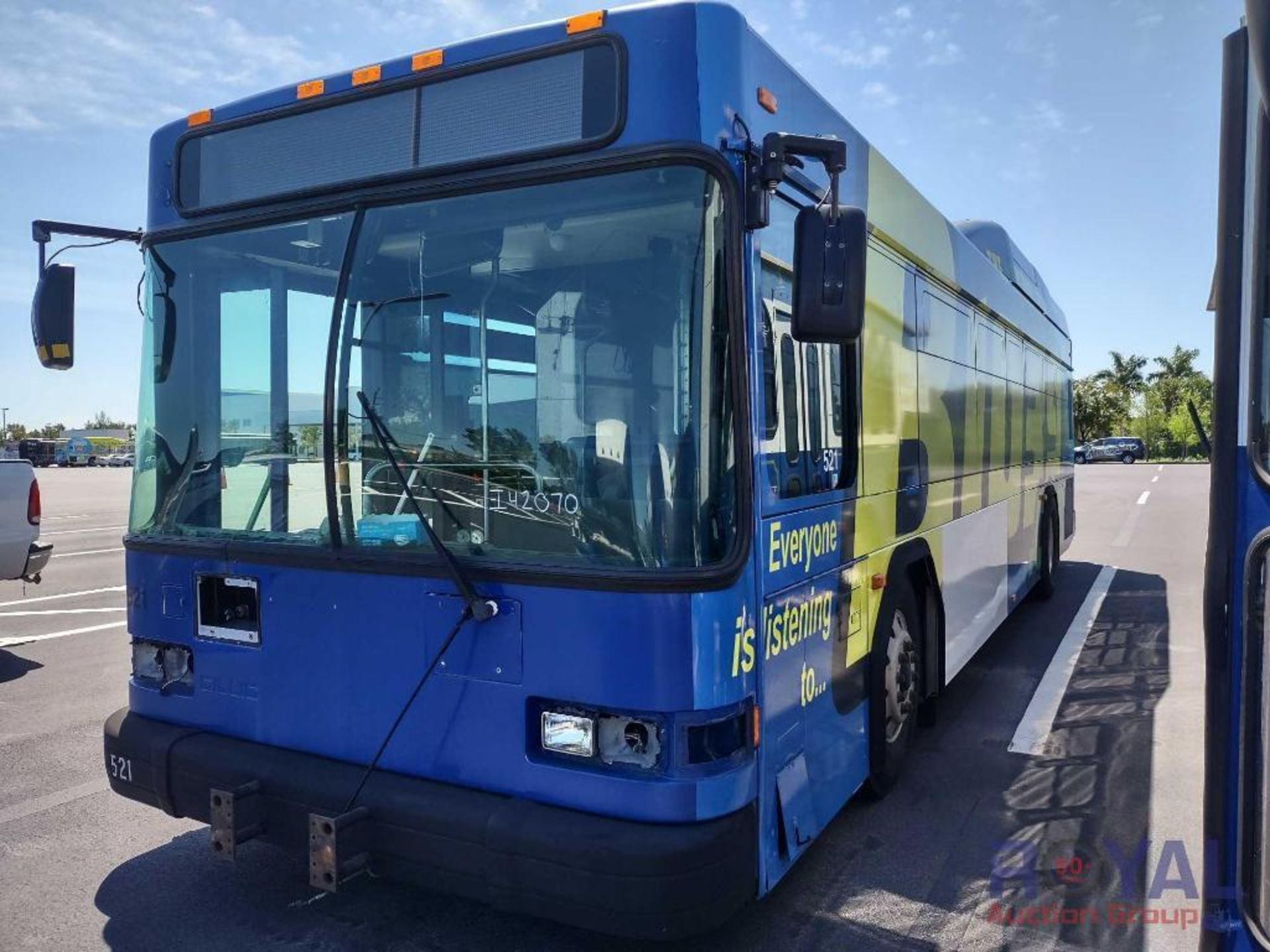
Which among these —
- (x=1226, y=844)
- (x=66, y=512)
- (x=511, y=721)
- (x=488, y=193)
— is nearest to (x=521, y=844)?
(x=511, y=721)

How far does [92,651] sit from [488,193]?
684 centimetres

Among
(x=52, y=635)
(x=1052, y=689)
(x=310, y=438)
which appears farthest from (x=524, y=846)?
(x=52, y=635)

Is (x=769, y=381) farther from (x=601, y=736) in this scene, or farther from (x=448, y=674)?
(x=448, y=674)

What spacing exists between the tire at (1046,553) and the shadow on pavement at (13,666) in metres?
8.97

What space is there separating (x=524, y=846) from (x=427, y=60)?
2543mm

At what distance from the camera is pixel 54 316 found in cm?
402

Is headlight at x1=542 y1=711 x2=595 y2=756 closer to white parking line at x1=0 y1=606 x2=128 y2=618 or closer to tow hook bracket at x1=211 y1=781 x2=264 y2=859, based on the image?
tow hook bracket at x1=211 y1=781 x2=264 y2=859

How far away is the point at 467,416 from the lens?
3215 mm

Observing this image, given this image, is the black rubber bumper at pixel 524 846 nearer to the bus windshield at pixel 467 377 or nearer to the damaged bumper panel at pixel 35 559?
the bus windshield at pixel 467 377

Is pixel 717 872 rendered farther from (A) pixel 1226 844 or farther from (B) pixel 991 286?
(B) pixel 991 286

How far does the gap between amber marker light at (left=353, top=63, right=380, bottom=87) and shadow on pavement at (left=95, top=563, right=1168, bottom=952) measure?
3001 millimetres

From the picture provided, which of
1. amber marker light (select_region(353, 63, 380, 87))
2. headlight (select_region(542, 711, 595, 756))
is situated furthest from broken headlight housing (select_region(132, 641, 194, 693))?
amber marker light (select_region(353, 63, 380, 87))

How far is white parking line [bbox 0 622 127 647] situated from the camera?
850cm

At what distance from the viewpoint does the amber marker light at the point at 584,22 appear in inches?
118
